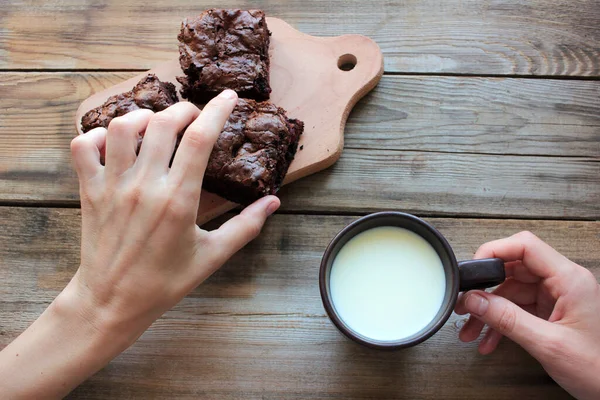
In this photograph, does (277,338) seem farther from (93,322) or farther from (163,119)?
(163,119)

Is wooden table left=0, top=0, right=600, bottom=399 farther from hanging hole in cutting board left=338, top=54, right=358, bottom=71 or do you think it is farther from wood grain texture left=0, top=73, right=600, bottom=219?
hanging hole in cutting board left=338, top=54, right=358, bottom=71

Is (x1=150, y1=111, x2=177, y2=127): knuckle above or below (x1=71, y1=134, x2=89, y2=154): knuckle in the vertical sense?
above

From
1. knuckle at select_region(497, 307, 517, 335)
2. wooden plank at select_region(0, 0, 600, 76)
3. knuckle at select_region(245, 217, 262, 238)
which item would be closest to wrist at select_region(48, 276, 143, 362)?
knuckle at select_region(245, 217, 262, 238)

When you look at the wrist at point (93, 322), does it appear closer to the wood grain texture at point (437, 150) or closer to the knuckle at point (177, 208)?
the knuckle at point (177, 208)

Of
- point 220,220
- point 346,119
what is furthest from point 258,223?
point 346,119

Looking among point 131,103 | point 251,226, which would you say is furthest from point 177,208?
point 131,103

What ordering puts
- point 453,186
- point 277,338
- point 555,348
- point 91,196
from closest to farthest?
1. point 555,348
2. point 91,196
3. point 277,338
4. point 453,186
